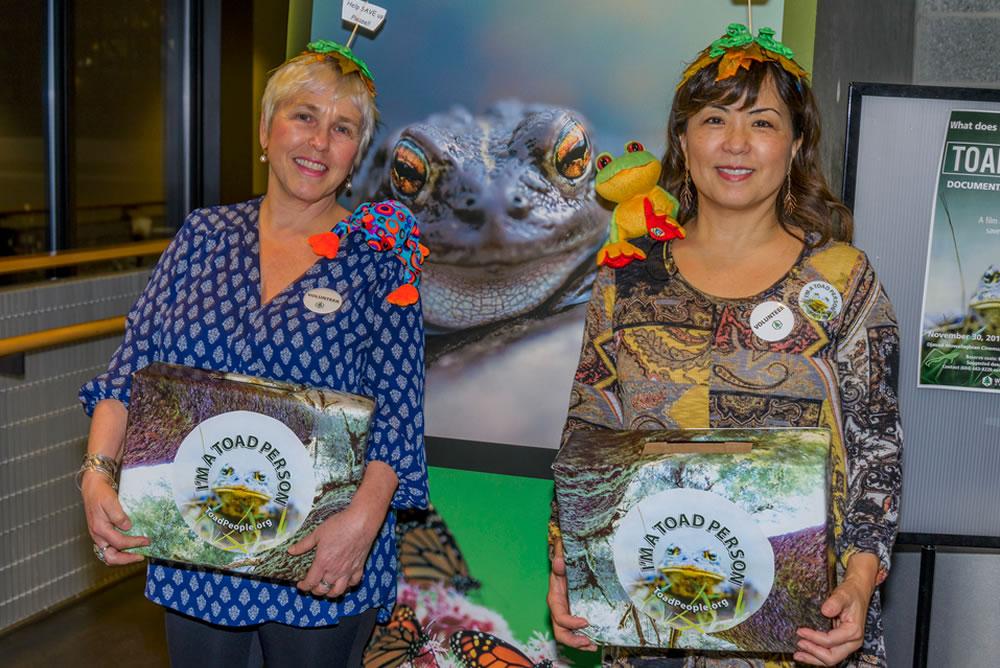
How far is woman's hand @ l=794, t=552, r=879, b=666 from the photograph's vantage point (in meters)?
1.49

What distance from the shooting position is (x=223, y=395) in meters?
1.70

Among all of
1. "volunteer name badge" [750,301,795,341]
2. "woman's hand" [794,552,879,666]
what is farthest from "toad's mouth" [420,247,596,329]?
"woman's hand" [794,552,879,666]

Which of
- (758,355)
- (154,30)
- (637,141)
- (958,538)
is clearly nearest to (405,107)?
(637,141)

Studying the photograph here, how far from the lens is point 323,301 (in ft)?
6.09

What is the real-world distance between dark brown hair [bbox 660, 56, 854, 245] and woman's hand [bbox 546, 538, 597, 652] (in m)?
0.61

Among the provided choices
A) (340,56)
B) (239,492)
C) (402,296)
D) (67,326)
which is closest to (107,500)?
(239,492)

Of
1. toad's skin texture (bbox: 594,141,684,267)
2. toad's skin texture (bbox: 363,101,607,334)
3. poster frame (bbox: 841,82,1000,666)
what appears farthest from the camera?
toad's skin texture (bbox: 363,101,607,334)

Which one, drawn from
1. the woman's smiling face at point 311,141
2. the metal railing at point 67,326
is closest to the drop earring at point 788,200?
the woman's smiling face at point 311,141

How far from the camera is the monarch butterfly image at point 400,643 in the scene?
A: 2559 millimetres

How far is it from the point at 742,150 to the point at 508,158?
31.8 inches

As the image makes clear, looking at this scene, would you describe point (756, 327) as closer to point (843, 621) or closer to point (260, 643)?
point (843, 621)

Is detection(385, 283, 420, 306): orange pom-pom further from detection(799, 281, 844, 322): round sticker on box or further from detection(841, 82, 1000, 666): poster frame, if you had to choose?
detection(841, 82, 1000, 666): poster frame

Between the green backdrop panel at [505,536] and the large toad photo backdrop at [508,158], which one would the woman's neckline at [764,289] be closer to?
the large toad photo backdrop at [508,158]

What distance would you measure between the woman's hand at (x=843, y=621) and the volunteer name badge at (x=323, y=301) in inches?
34.5
